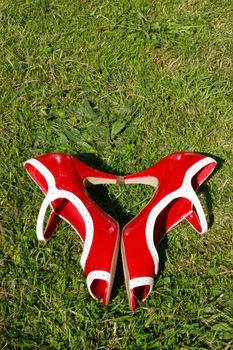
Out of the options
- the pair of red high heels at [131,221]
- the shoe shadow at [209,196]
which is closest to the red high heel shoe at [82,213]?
the pair of red high heels at [131,221]

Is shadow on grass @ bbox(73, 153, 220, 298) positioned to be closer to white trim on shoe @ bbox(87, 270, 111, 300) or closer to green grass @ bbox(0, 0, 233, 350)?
green grass @ bbox(0, 0, 233, 350)

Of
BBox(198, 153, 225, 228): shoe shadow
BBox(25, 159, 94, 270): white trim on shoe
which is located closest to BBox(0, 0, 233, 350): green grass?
BBox(198, 153, 225, 228): shoe shadow

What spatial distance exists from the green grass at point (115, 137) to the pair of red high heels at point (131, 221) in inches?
2.8

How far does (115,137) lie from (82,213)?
67cm

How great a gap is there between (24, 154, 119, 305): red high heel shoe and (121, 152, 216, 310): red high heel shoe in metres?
0.08

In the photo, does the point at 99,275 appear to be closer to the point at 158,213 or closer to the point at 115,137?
the point at 158,213

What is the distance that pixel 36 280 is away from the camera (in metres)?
2.44

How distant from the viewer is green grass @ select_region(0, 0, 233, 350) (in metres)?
2.33

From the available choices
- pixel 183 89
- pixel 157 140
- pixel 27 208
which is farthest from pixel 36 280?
pixel 183 89

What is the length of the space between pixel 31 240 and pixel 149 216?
585mm

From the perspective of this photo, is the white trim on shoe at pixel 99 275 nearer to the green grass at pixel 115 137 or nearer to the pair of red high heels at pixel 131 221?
the pair of red high heels at pixel 131 221

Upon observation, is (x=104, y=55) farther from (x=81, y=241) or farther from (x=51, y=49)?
(x=81, y=241)

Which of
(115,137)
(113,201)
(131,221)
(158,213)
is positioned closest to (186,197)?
(158,213)

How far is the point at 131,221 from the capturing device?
2443 millimetres
